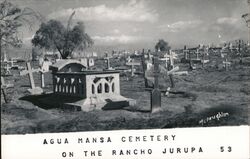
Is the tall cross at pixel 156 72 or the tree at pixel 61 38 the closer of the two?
the tree at pixel 61 38

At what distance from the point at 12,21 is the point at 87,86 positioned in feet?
3.49

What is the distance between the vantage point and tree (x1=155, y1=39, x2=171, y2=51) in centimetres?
456

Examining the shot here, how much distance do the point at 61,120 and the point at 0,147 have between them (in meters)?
0.66

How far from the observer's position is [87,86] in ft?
14.7

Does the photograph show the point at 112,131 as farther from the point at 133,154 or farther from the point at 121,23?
the point at 121,23

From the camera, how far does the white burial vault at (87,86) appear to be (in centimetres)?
447

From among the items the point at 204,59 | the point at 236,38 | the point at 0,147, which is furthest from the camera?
the point at 204,59

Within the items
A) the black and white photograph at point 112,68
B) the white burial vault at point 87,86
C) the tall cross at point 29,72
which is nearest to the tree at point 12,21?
the black and white photograph at point 112,68

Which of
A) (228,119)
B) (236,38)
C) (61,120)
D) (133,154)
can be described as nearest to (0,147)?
(61,120)

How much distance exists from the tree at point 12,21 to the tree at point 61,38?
0.15 meters

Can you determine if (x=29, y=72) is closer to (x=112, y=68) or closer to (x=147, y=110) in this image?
(x=112, y=68)

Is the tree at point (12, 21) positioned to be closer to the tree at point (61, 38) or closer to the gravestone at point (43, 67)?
the tree at point (61, 38)

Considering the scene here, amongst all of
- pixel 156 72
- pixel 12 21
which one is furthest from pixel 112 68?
pixel 12 21

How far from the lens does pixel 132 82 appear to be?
Result: 4617mm
